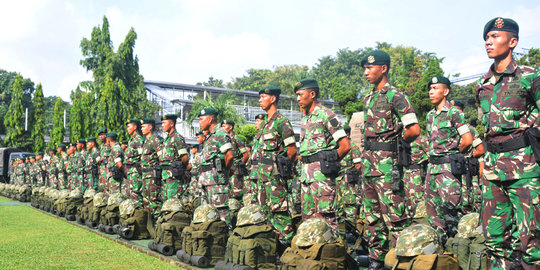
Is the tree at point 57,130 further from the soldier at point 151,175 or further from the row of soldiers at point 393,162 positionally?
the soldier at point 151,175

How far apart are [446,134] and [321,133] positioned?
5.56 ft

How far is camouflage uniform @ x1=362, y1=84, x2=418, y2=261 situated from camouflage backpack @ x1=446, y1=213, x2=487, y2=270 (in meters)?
0.52

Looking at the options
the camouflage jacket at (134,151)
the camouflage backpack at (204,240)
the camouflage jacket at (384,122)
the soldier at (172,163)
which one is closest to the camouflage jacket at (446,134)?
the camouflage jacket at (384,122)

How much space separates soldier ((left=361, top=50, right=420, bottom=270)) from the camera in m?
5.17

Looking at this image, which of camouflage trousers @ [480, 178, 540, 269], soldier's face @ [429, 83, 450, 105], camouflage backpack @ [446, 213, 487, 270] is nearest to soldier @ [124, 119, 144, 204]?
soldier's face @ [429, 83, 450, 105]

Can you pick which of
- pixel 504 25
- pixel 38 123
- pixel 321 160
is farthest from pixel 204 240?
pixel 38 123

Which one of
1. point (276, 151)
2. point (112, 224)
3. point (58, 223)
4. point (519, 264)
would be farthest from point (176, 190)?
point (519, 264)

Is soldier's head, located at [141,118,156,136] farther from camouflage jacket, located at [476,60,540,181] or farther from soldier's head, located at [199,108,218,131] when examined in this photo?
camouflage jacket, located at [476,60,540,181]

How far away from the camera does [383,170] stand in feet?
17.1

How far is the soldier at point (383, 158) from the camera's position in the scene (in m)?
5.17

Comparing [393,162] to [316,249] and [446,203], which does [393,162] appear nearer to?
[316,249]

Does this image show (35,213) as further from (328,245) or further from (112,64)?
(112,64)

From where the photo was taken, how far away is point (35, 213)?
48.4 ft

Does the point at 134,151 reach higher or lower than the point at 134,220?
higher
